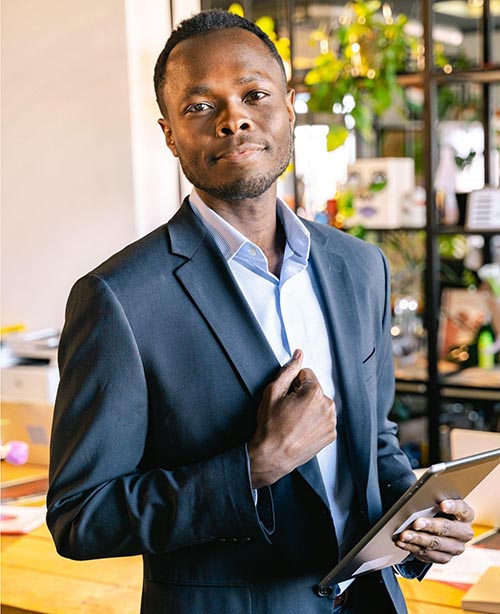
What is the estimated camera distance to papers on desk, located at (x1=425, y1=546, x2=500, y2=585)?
79.5 inches

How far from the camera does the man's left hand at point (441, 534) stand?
4.36ft

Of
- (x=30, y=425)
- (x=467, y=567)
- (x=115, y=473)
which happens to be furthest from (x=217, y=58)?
(x=30, y=425)

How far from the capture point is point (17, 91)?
3.89 metres

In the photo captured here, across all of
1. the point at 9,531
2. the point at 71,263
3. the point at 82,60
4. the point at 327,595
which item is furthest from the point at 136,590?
the point at 82,60

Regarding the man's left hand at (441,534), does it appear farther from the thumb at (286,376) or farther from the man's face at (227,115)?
the man's face at (227,115)

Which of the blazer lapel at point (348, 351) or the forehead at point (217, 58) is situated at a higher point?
the forehead at point (217, 58)

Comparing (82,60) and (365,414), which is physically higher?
(82,60)

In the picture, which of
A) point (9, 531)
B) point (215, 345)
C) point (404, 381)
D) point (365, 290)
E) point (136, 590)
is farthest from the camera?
point (404, 381)

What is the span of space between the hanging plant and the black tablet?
3004mm

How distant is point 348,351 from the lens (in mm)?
1479

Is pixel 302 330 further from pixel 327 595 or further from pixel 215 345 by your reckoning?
pixel 327 595

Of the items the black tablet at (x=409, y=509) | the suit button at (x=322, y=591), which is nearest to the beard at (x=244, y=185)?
the black tablet at (x=409, y=509)

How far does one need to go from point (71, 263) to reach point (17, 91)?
Answer: 0.76 meters

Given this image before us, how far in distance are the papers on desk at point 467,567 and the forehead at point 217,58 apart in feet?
3.79
